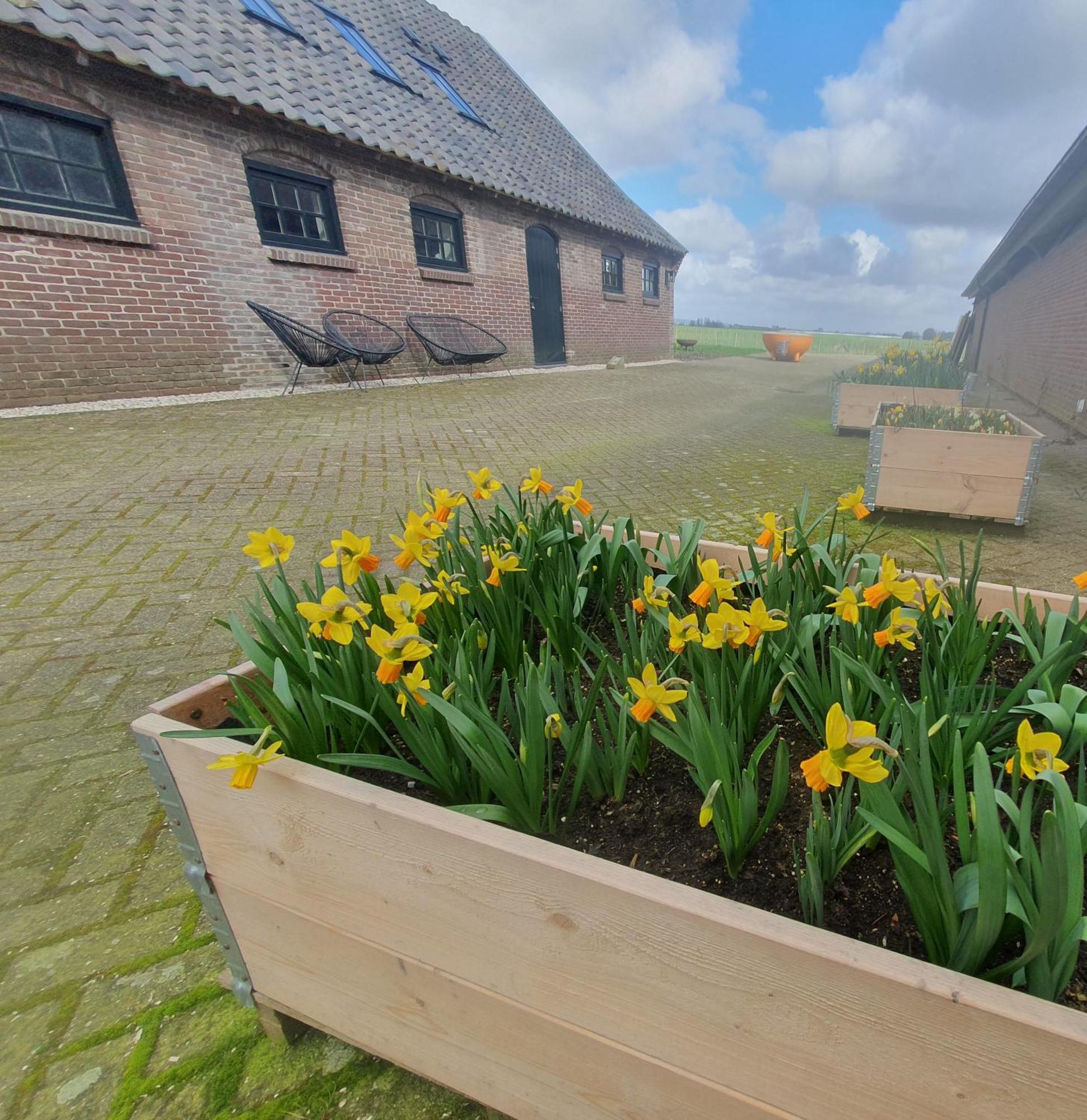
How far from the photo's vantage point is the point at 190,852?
3.47 ft

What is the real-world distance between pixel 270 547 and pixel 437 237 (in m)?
10.2

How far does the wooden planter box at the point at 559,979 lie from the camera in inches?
24.0

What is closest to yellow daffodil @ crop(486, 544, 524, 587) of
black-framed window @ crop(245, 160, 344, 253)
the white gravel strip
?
the white gravel strip

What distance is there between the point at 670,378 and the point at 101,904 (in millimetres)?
12687

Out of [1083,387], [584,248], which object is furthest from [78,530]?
[584,248]

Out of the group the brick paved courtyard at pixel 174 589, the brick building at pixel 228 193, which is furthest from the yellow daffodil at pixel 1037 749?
the brick building at pixel 228 193

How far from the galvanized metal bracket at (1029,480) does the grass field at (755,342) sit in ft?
86.2

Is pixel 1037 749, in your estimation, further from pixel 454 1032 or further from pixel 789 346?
pixel 789 346

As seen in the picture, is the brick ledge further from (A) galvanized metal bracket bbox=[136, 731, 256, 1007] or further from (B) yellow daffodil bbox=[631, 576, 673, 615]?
(B) yellow daffodil bbox=[631, 576, 673, 615]

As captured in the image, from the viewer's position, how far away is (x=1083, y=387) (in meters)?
7.25

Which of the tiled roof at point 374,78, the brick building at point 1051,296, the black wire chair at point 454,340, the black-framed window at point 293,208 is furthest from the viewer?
the black wire chair at point 454,340

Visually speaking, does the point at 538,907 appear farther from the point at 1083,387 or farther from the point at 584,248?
the point at 584,248

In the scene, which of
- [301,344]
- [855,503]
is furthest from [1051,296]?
[855,503]

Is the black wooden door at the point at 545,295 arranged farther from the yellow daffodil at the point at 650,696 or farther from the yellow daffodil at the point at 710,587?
the yellow daffodil at the point at 650,696
